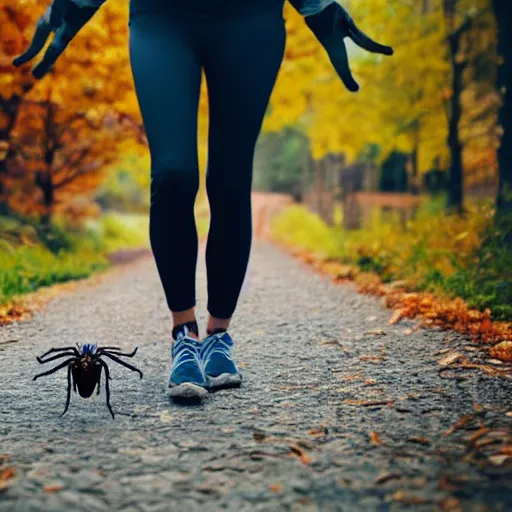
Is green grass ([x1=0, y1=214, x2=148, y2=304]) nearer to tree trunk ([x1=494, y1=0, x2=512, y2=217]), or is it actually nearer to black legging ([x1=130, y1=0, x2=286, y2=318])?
black legging ([x1=130, y1=0, x2=286, y2=318])

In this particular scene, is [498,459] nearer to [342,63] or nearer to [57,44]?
[342,63]

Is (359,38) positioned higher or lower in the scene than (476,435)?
higher

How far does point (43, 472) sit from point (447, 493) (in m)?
1.00

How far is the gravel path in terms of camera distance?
1.56 m

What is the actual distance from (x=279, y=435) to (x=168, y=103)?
118cm

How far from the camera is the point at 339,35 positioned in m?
2.56

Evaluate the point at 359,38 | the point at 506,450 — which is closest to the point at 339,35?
the point at 359,38

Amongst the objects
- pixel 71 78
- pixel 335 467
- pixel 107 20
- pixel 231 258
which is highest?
pixel 107 20

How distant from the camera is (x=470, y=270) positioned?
192 inches

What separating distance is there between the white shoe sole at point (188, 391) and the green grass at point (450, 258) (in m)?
2.15

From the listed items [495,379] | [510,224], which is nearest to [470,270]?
[510,224]

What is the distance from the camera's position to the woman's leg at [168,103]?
7.65ft

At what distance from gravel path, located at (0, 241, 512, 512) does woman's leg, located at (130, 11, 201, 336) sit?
2.40 feet

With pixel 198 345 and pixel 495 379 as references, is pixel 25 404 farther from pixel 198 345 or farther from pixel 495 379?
pixel 495 379
